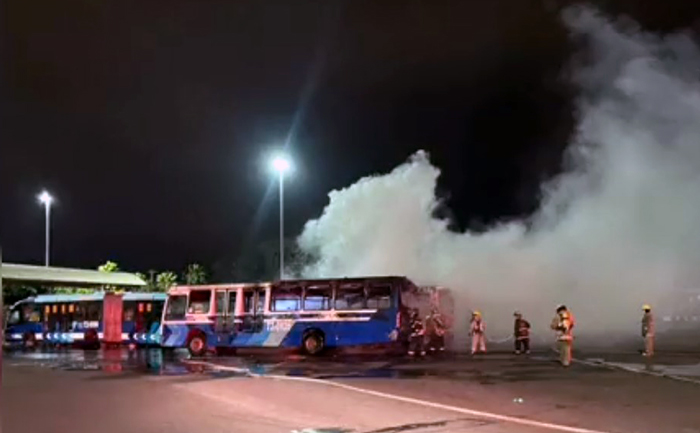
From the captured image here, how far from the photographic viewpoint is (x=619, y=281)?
154 ft

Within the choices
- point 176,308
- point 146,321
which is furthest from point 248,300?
point 146,321

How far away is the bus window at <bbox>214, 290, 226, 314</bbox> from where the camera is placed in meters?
30.0

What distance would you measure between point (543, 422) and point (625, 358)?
12.0 metres

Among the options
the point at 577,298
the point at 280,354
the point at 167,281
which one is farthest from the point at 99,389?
the point at 167,281

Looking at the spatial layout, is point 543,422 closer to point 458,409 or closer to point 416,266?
point 458,409

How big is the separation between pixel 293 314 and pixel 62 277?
1074 inches

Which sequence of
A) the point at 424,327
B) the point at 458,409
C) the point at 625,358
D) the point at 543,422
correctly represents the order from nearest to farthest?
the point at 543,422 < the point at 458,409 < the point at 625,358 < the point at 424,327

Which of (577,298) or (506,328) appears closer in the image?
(506,328)

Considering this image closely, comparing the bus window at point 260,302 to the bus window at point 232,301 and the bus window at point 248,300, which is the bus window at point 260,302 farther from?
the bus window at point 232,301

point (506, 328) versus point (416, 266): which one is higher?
point (416, 266)

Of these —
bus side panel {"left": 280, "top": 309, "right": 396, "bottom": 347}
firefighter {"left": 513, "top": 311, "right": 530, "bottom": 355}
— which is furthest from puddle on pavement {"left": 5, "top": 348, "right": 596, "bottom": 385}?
firefighter {"left": 513, "top": 311, "right": 530, "bottom": 355}

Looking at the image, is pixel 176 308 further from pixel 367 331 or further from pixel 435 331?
pixel 435 331

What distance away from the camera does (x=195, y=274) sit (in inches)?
2704

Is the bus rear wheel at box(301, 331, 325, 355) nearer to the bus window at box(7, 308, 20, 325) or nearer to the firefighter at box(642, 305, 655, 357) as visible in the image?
the firefighter at box(642, 305, 655, 357)
